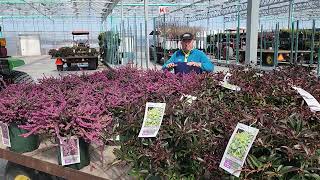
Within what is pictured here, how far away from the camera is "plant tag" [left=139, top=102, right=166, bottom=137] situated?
205cm

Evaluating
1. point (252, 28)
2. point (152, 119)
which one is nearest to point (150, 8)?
point (252, 28)

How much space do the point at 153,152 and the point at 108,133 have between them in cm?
58

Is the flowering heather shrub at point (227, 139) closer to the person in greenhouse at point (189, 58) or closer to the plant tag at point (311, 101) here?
the plant tag at point (311, 101)

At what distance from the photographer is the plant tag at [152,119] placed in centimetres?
205

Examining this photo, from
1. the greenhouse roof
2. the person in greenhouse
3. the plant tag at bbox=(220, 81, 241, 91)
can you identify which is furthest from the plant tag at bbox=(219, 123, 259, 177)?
the greenhouse roof

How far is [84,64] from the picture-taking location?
17406 millimetres

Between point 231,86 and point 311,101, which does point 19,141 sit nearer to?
point 231,86

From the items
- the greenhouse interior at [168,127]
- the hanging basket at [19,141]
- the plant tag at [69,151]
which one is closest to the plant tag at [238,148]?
the greenhouse interior at [168,127]

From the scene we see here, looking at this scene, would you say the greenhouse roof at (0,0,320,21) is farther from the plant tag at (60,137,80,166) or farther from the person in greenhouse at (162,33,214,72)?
the plant tag at (60,137,80,166)

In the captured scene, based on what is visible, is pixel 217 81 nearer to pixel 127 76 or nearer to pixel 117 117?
pixel 117 117

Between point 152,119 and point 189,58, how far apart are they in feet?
7.88

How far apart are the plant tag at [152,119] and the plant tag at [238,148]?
498 millimetres

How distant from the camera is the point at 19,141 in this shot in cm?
283

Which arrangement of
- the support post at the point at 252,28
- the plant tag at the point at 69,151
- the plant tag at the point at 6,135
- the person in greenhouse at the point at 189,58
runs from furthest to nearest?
the support post at the point at 252,28 < the person in greenhouse at the point at 189,58 < the plant tag at the point at 6,135 < the plant tag at the point at 69,151
